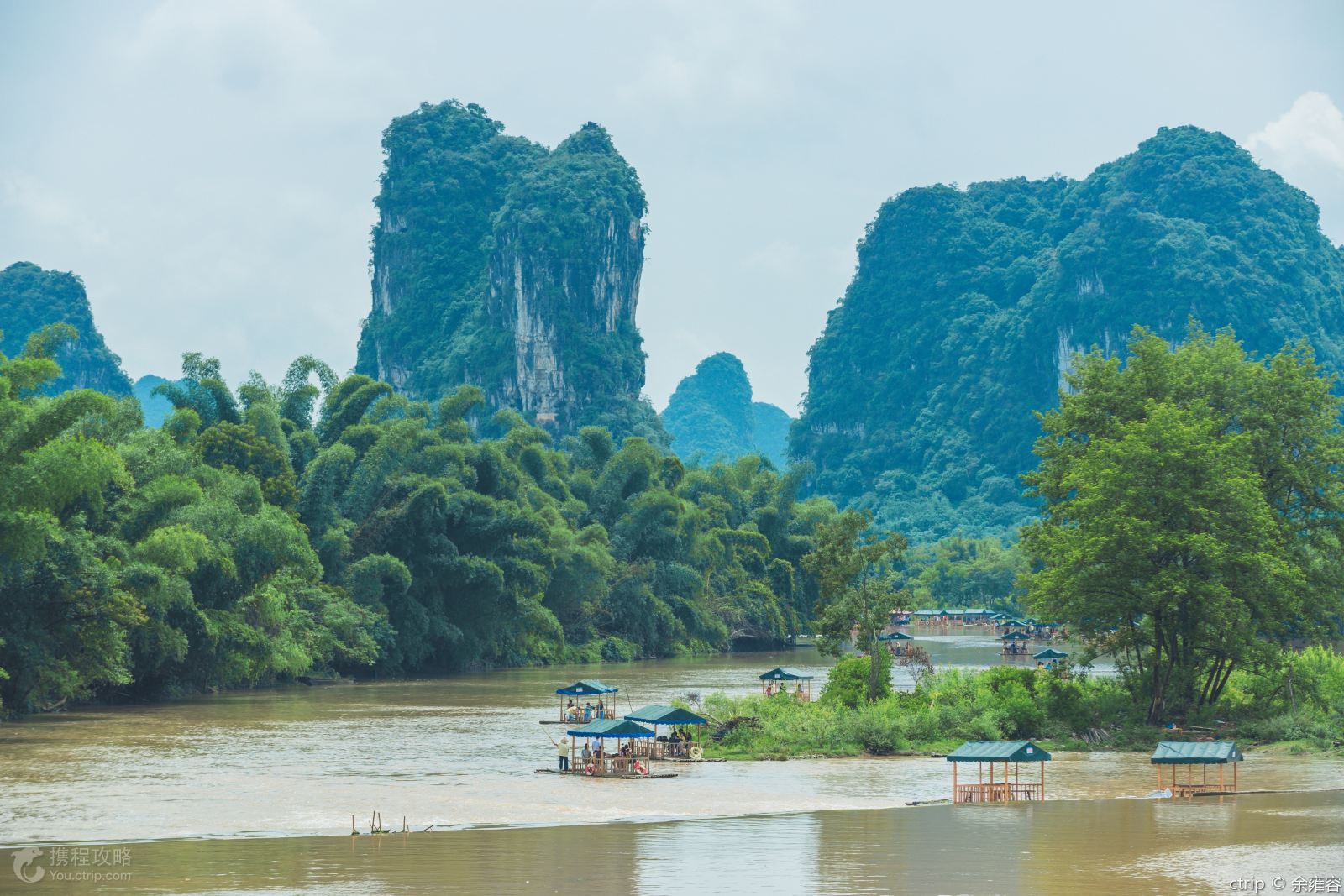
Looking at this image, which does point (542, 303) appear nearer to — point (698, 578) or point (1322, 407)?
point (698, 578)

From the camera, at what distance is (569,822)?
76.0 ft

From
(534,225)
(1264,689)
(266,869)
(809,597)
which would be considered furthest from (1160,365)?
(534,225)

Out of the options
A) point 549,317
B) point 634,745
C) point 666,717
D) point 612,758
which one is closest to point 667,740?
point 634,745

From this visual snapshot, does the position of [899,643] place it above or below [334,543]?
below

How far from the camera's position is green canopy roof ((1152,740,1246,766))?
2452 centimetres

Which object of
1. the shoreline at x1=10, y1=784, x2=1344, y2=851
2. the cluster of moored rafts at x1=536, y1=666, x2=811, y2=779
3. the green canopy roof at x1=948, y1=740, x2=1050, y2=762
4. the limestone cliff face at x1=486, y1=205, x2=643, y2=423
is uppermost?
the limestone cliff face at x1=486, y1=205, x2=643, y2=423

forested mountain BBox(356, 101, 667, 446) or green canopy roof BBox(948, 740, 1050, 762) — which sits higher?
forested mountain BBox(356, 101, 667, 446)

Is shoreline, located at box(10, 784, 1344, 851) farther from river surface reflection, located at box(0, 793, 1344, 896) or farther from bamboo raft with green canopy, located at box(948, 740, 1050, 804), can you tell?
bamboo raft with green canopy, located at box(948, 740, 1050, 804)

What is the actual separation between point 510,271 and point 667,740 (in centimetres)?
13008

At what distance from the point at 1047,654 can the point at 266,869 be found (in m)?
39.2

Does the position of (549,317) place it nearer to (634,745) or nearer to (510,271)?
(510,271)

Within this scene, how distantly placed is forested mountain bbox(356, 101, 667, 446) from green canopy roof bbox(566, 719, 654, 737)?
116 meters

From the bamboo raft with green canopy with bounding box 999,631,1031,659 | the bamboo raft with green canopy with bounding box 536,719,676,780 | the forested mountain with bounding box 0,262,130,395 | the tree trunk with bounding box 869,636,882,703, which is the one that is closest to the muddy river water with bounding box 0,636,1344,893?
the bamboo raft with green canopy with bounding box 536,719,676,780

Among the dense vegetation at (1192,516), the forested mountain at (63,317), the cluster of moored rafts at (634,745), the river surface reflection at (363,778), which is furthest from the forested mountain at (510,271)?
the cluster of moored rafts at (634,745)
